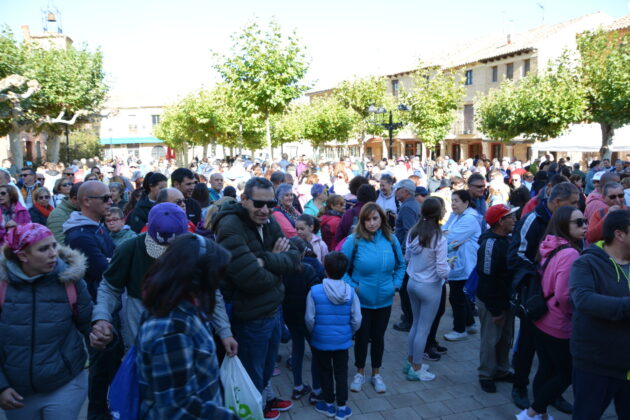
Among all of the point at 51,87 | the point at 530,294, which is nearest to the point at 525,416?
the point at 530,294

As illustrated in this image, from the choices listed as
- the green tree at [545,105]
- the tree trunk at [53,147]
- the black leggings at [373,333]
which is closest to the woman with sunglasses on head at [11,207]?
the black leggings at [373,333]

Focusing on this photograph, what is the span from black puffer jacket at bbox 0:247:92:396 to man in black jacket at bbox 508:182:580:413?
3.26 metres

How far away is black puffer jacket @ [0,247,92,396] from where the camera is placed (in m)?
2.54

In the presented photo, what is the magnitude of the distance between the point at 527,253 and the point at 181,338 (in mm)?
3080

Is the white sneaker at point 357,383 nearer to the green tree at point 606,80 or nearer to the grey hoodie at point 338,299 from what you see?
the grey hoodie at point 338,299

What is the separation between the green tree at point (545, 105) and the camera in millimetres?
21938

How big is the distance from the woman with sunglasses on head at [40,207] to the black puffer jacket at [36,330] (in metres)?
4.45

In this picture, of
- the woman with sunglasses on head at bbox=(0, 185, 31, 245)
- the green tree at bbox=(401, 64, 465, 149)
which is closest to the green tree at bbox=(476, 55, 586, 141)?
the green tree at bbox=(401, 64, 465, 149)

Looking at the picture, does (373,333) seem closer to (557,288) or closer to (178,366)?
(557,288)

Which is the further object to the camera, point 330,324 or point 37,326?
point 330,324

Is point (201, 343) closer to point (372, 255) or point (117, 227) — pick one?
point (372, 255)

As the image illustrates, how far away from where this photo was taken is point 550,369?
3.66m

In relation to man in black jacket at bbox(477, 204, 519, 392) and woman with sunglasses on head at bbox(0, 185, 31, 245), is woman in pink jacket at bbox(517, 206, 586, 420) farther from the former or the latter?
woman with sunglasses on head at bbox(0, 185, 31, 245)

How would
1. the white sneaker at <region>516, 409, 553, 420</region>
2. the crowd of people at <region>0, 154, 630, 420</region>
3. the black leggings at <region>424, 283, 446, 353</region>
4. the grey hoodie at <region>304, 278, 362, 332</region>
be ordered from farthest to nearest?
1. the black leggings at <region>424, 283, 446, 353</region>
2. the grey hoodie at <region>304, 278, 362, 332</region>
3. the white sneaker at <region>516, 409, 553, 420</region>
4. the crowd of people at <region>0, 154, 630, 420</region>
